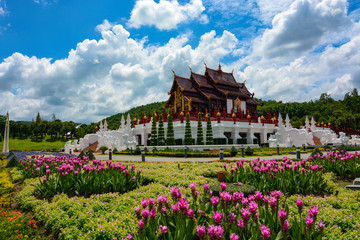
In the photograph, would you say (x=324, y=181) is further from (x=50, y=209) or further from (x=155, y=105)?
(x=155, y=105)

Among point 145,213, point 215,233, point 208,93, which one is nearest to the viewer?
point 215,233

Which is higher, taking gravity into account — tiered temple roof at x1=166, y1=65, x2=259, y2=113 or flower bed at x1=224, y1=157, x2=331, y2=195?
tiered temple roof at x1=166, y1=65, x2=259, y2=113

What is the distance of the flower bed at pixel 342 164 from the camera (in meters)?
9.07

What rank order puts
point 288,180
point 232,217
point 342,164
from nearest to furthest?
1. point 232,217
2. point 288,180
3. point 342,164

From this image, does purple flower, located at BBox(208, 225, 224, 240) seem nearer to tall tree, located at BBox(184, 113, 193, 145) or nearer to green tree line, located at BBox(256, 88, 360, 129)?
tall tree, located at BBox(184, 113, 193, 145)

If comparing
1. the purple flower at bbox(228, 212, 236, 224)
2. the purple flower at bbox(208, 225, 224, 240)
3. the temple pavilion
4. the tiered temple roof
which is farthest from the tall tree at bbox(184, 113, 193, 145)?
the purple flower at bbox(208, 225, 224, 240)

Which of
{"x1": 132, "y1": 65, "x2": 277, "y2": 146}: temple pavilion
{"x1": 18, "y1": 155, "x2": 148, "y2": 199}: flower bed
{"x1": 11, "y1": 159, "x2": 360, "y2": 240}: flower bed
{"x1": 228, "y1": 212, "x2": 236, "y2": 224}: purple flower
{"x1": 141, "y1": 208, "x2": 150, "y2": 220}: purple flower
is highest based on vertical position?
{"x1": 132, "y1": 65, "x2": 277, "y2": 146}: temple pavilion

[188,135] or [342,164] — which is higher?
Result: [188,135]

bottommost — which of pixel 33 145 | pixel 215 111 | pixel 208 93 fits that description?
pixel 33 145

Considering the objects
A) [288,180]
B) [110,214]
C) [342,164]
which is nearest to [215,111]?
[342,164]

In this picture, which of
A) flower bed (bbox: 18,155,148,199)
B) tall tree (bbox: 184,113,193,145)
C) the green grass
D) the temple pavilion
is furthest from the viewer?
the green grass

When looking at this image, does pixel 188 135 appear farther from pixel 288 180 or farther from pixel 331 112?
pixel 331 112

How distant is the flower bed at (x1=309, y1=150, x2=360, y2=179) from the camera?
907cm

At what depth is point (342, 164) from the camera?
953cm
